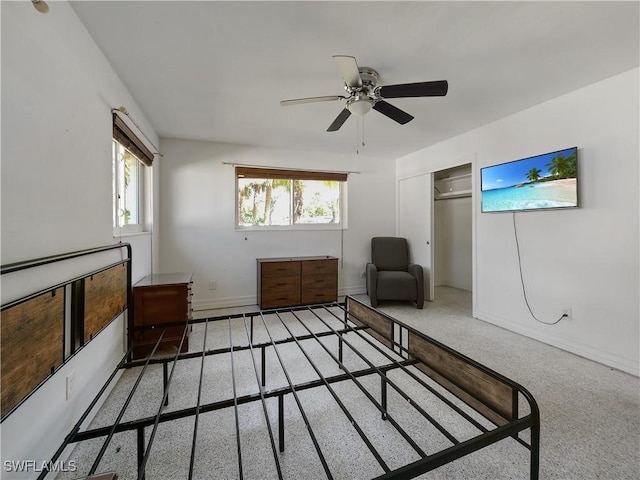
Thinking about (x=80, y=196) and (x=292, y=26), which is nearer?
(x=80, y=196)

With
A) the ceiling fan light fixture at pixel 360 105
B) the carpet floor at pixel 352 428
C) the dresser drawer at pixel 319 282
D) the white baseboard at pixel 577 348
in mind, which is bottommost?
the carpet floor at pixel 352 428

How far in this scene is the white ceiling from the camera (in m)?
1.52

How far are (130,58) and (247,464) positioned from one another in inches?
107

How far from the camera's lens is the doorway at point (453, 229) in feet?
15.9

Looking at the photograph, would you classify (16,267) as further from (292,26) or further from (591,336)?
(591,336)

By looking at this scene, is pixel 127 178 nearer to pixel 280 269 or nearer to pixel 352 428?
pixel 280 269

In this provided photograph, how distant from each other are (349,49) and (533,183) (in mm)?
2289

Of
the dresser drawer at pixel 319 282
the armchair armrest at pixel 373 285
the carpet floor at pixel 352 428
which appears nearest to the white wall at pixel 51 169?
the carpet floor at pixel 352 428

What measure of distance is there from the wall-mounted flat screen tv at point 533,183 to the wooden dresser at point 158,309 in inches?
137

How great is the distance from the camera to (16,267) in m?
0.93

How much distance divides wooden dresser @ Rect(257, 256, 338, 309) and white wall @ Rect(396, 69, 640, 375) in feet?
7.05

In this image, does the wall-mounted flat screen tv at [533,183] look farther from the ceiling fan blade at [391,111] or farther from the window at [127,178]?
the window at [127,178]

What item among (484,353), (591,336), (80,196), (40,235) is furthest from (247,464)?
(591,336)

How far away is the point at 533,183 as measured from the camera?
268 cm
